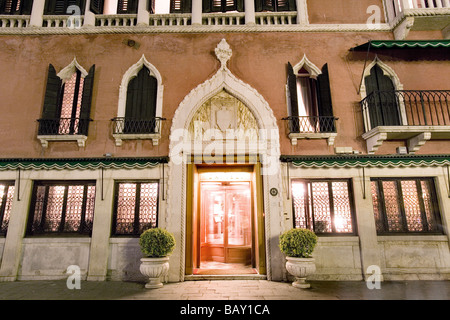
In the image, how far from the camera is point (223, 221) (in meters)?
10.9

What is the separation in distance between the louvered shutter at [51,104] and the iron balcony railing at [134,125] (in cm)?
199

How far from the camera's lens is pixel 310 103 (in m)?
9.27

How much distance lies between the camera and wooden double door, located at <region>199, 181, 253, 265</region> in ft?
34.4

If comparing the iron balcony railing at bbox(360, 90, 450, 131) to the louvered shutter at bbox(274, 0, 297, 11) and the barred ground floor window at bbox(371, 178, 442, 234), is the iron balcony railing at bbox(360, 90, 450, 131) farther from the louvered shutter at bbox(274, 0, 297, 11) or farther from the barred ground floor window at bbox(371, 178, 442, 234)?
the louvered shutter at bbox(274, 0, 297, 11)

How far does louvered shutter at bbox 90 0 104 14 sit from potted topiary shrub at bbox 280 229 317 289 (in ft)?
34.3

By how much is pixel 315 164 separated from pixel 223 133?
3.10 metres

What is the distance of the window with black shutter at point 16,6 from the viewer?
32.8ft

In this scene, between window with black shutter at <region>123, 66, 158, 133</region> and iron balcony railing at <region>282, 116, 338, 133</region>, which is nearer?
iron balcony railing at <region>282, 116, 338, 133</region>

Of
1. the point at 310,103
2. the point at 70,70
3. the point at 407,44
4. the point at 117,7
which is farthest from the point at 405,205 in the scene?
the point at 117,7

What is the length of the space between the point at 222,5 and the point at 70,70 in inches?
242

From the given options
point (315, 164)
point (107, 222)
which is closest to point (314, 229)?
point (315, 164)

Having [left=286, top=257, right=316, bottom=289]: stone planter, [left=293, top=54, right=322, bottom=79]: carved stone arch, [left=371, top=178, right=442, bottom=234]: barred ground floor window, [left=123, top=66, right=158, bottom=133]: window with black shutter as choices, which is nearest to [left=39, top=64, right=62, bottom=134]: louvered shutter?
[left=123, top=66, right=158, bottom=133]: window with black shutter

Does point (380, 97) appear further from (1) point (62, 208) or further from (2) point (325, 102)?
(1) point (62, 208)
